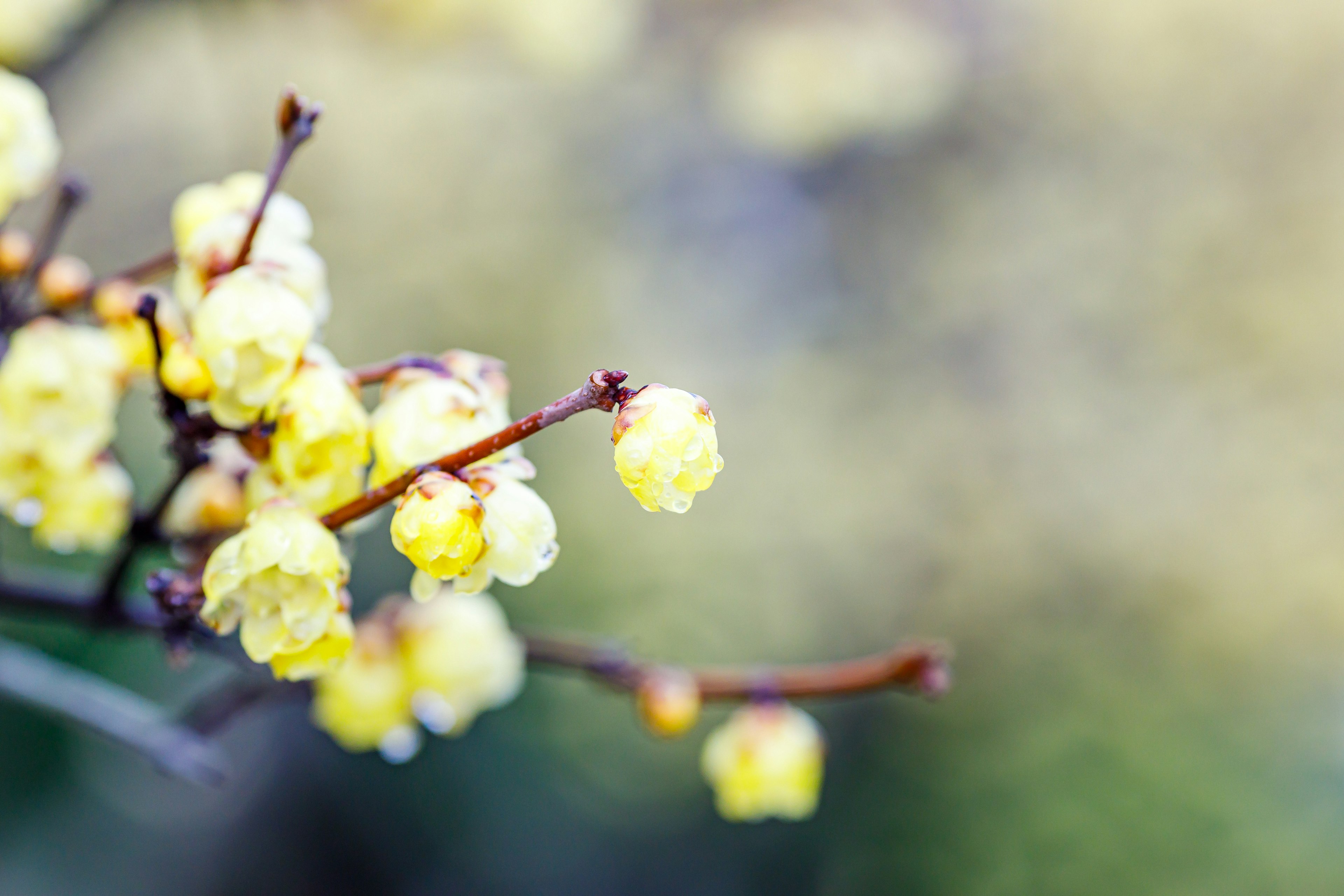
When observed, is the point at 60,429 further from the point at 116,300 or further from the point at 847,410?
the point at 847,410

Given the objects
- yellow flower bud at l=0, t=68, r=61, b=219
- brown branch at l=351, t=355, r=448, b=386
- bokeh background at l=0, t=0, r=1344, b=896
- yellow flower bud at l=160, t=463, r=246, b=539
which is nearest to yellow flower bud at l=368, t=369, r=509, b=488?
brown branch at l=351, t=355, r=448, b=386

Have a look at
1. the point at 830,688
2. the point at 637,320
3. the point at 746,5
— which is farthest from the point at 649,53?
the point at 830,688

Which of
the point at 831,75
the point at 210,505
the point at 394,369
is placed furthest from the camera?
the point at 831,75

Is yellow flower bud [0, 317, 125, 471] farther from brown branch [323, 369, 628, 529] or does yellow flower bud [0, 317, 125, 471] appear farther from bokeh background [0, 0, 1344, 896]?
bokeh background [0, 0, 1344, 896]

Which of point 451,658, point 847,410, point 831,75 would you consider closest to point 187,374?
point 451,658

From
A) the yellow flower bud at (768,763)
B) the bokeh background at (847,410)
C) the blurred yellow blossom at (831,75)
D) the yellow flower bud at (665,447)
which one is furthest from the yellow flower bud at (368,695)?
the blurred yellow blossom at (831,75)

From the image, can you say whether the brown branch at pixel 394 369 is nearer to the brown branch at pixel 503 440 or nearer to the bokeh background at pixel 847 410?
the brown branch at pixel 503 440

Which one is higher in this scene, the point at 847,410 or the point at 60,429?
the point at 847,410
